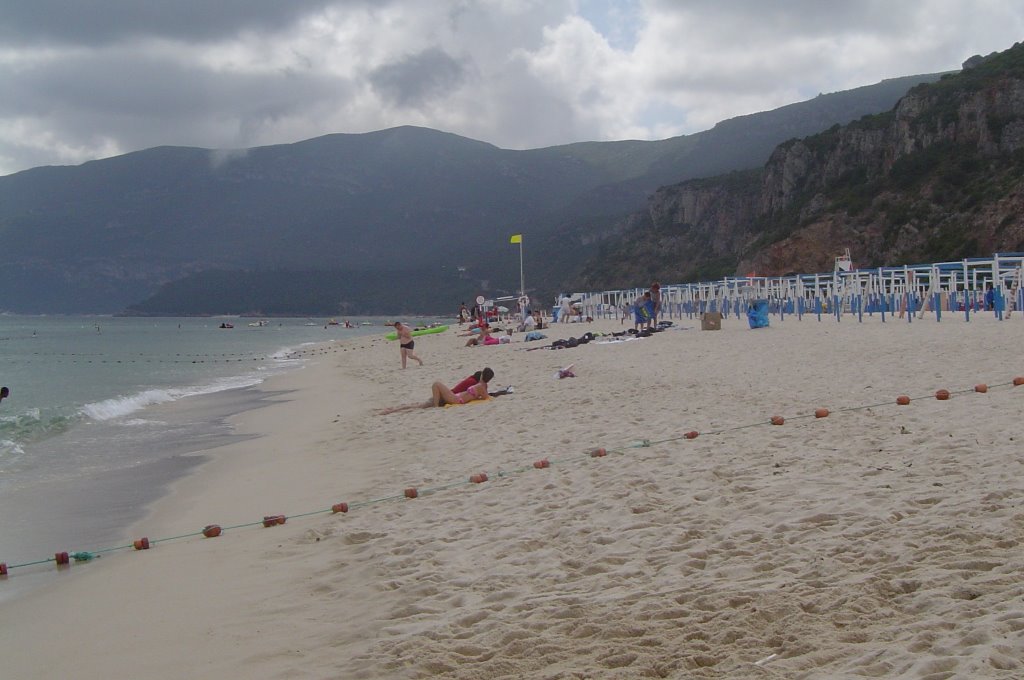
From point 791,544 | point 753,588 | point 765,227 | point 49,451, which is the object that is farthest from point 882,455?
point 765,227

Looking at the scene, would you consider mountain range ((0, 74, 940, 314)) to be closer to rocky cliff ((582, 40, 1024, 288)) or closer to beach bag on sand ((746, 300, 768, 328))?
rocky cliff ((582, 40, 1024, 288))

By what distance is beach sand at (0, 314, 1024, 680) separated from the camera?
3037 millimetres

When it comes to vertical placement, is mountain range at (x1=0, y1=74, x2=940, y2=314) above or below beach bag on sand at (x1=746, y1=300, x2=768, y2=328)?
above

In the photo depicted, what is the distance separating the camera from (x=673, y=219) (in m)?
102

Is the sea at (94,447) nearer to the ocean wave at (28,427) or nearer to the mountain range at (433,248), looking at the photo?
the ocean wave at (28,427)

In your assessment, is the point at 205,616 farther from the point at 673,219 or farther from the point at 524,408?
the point at 673,219

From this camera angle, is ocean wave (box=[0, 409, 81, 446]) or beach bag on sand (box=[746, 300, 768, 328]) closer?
ocean wave (box=[0, 409, 81, 446])

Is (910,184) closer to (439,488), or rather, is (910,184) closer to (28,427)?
(28,427)

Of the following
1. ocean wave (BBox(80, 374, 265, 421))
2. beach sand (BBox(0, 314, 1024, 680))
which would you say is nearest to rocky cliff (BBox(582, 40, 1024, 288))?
ocean wave (BBox(80, 374, 265, 421))

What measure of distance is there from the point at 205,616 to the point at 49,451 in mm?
9117

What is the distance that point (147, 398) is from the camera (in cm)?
1873

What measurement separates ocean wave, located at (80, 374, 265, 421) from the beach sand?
349 inches

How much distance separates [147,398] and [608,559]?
679 inches

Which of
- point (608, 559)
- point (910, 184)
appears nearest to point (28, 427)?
point (608, 559)
